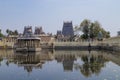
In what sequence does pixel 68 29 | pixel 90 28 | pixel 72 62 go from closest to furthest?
pixel 72 62
pixel 90 28
pixel 68 29

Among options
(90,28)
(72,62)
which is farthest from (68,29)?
(72,62)

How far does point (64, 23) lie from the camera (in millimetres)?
125188

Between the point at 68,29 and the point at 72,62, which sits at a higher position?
the point at 68,29

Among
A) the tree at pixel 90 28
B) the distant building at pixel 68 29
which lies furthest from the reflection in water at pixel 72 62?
the distant building at pixel 68 29

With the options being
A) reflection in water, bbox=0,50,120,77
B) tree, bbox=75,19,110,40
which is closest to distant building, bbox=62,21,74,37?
tree, bbox=75,19,110,40

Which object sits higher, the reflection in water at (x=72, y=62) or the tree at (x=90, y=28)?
the tree at (x=90, y=28)

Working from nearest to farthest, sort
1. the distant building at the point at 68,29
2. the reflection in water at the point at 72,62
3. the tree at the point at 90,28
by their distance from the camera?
the reflection in water at the point at 72,62 < the tree at the point at 90,28 < the distant building at the point at 68,29

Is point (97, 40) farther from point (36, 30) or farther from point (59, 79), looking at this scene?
point (59, 79)

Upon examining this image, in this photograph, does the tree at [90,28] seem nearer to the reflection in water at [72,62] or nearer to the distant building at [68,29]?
the distant building at [68,29]

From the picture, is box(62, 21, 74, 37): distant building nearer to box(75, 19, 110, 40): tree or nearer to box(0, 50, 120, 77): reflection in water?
box(75, 19, 110, 40): tree

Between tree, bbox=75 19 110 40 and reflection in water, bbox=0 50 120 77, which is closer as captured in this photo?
reflection in water, bbox=0 50 120 77

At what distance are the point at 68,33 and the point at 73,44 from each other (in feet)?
125

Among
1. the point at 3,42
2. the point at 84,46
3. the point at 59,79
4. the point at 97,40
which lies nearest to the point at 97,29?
the point at 97,40

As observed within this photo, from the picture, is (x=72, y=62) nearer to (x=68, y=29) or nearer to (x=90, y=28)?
(x=90, y=28)
